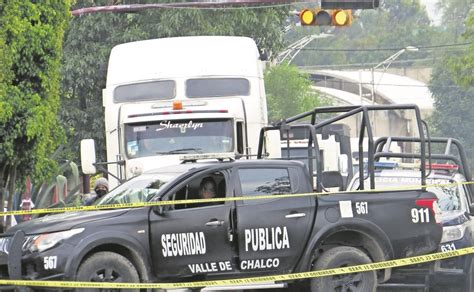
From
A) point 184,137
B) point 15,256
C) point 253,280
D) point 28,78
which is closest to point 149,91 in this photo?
point 184,137

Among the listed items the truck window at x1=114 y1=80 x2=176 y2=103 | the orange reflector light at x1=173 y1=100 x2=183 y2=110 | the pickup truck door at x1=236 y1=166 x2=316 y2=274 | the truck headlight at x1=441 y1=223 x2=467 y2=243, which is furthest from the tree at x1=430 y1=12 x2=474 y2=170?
the pickup truck door at x1=236 y1=166 x2=316 y2=274

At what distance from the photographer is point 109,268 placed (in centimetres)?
1232

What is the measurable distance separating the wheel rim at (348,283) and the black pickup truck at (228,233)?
0.01 m

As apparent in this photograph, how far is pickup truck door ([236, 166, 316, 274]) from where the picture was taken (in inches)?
507

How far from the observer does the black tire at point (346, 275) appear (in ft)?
43.3

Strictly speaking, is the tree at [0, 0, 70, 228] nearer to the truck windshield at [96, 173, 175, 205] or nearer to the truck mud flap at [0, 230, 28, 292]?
the truck windshield at [96, 173, 175, 205]

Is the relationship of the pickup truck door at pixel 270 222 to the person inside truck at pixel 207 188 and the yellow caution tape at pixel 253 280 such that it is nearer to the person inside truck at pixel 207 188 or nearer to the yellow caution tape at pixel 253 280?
the yellow caution tape at pixel 253 280

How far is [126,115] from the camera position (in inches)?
771

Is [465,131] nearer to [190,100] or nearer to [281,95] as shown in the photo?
[281,95]

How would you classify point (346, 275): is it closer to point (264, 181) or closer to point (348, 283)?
point (348, 283)

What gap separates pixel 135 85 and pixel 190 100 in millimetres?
1023

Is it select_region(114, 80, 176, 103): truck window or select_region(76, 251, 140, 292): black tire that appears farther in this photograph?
select_region(114, 80, 176, 103): truck window

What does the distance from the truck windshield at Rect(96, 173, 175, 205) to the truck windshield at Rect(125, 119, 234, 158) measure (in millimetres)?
5180

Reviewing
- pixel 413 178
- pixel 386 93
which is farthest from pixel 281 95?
pixel 413 178
